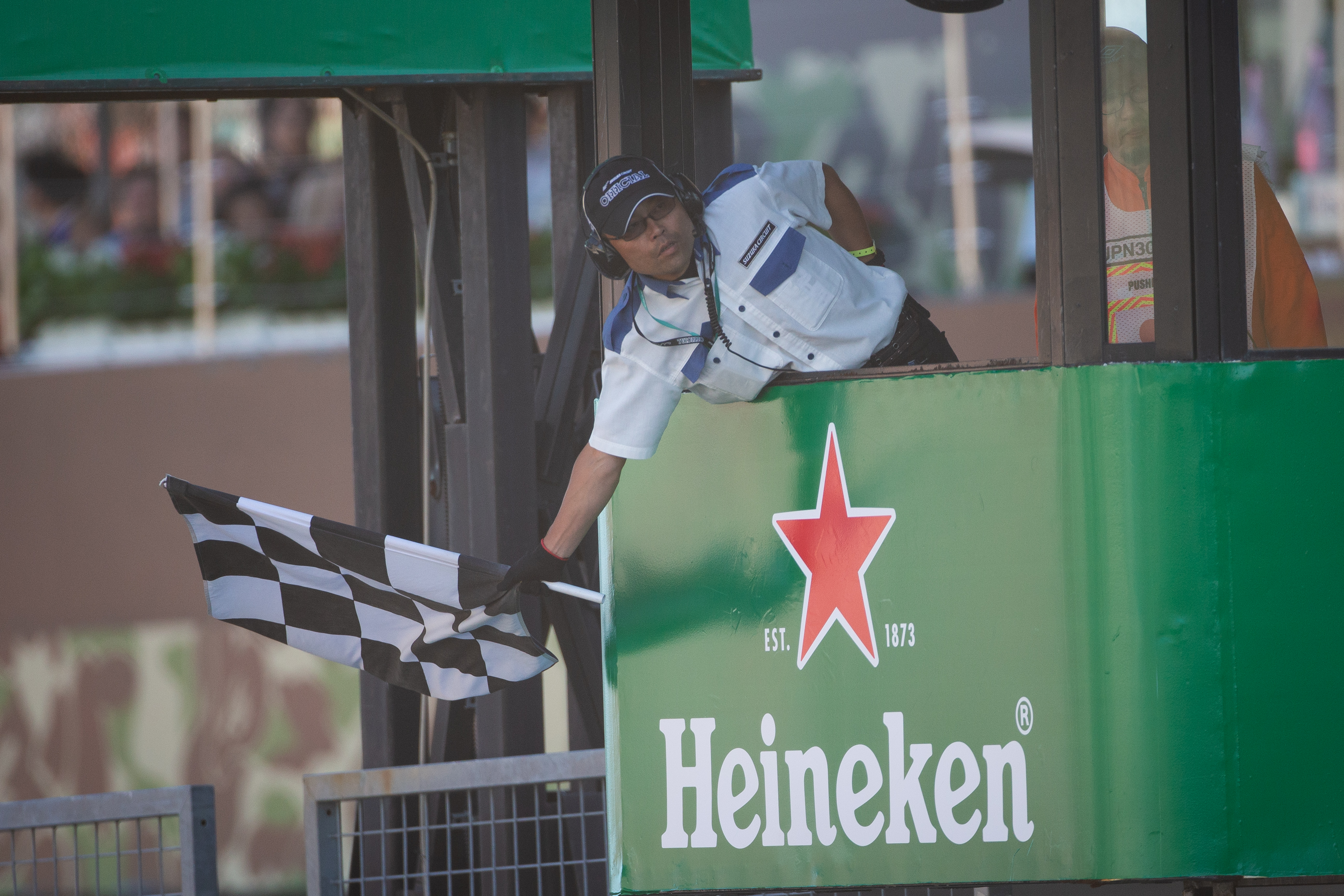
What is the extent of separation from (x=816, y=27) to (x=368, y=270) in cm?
1018

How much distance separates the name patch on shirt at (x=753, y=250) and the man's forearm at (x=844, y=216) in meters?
0.32

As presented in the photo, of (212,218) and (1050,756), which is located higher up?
(212,218)

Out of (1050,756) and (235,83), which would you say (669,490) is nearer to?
(1050,756)

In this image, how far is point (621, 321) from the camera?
109 inches

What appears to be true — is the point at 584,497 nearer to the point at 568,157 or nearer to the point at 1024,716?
the point at 1024,716

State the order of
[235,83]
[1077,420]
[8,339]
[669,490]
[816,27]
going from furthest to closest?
[816,27], [8,339], [235,83], [669,490], [1077,420]

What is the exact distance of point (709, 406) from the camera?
2.71m

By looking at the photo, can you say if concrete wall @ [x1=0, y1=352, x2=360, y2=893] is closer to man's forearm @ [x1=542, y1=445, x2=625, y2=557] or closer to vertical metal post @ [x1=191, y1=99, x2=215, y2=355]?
vertical metal post @ [x1=191, y1=99, x2=215, y2=355]

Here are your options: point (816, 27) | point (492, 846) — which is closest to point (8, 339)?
point (816, 27)

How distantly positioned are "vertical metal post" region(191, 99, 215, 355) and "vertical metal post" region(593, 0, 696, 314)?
9.01 m

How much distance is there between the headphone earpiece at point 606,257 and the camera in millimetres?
2760

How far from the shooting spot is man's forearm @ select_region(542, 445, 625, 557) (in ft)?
8.90

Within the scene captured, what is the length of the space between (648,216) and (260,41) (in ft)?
6.61

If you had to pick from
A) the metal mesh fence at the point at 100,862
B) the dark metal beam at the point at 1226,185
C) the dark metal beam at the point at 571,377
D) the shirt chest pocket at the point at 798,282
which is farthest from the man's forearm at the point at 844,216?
the metal mesh fence at the point at 100,862
